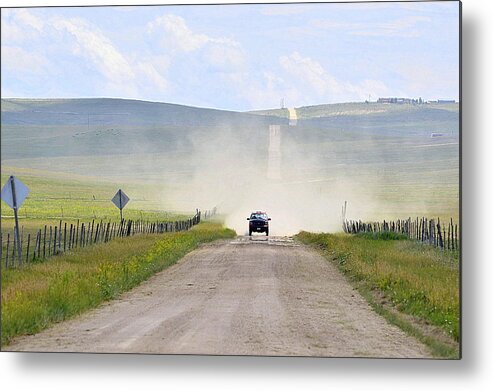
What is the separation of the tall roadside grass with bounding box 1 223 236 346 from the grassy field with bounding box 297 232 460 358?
2.21 m

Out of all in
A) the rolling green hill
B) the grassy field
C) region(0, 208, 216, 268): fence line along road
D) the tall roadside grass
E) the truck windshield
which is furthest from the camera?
the truck windshield

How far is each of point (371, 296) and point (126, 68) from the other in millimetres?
3718

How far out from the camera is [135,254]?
14336 mm

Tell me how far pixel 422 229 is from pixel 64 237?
3632 millimetres

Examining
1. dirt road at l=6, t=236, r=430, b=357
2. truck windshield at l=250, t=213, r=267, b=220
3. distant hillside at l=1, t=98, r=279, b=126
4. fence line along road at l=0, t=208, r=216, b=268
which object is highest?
distant hillside at l=1, t=98, r=279, b=126

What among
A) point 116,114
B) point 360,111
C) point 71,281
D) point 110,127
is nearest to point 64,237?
point 71,281

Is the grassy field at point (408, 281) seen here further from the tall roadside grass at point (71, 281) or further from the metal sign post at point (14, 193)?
the metal sign post at point (14, 193)

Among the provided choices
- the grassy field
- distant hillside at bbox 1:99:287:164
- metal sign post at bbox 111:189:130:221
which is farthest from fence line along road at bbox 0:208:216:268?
the grassy field

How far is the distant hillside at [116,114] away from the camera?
11641 mm

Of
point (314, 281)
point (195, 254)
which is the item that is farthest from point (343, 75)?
point (195, 254)

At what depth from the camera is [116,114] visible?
11.9 metres

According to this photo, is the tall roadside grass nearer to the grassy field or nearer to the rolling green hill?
the rolling green hill

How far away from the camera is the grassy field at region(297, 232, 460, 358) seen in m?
10.9

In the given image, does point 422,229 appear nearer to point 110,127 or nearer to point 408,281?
point 408,281
